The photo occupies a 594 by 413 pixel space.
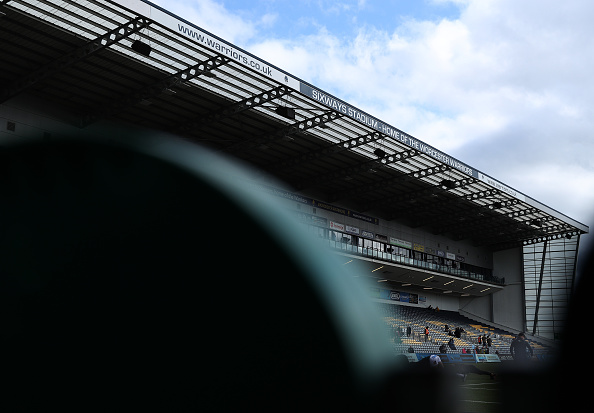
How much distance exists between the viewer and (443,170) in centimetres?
4009

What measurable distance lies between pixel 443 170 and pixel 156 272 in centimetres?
3981

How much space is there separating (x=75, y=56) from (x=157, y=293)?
23904 mm

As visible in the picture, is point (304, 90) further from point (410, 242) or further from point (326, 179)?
point (410, 242)

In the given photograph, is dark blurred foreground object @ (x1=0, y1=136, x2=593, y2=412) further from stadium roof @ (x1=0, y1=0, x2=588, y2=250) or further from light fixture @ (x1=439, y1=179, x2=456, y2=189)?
light fixture @ (x1=439, y1=179, x2=456, y2=189)

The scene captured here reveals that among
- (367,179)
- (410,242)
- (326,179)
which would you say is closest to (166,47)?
(326,179)

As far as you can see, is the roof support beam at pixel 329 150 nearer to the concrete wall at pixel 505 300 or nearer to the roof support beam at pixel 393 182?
the roof support beam at pixel 393 182

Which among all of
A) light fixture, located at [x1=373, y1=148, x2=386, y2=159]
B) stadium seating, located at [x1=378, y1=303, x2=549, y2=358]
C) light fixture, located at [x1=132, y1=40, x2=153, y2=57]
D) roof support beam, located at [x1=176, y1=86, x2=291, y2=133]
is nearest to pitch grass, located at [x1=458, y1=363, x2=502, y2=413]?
light fixture, located at [x1=132, y1=40, x2=153, y2=57]

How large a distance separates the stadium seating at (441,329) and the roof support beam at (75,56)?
83.0 ft

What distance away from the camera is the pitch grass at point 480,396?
33.8 feet

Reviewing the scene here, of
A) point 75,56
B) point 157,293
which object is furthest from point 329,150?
point 157,293

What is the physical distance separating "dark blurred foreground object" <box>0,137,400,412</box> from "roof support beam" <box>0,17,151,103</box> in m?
21.4

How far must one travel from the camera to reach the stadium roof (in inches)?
875

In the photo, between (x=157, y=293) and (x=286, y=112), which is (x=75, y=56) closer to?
(x=286, y=112)

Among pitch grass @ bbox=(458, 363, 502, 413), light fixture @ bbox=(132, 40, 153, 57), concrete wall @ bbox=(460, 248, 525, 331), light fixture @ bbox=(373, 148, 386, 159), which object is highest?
light fixture @ bbox=(373, 148, 386, 159)
